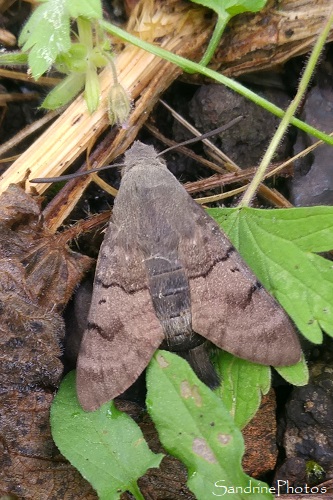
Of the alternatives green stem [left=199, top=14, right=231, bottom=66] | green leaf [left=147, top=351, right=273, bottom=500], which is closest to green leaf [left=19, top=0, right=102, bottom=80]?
green stem [left=199, top=14, right=231, bottom=66]

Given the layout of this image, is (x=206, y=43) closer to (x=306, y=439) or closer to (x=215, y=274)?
(x=215, y=274)

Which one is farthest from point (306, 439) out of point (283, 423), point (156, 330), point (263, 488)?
point (156, 330)

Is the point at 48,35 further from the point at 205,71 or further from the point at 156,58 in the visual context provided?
the point at 205,71

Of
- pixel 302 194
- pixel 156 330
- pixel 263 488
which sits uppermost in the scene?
pixel 302 194

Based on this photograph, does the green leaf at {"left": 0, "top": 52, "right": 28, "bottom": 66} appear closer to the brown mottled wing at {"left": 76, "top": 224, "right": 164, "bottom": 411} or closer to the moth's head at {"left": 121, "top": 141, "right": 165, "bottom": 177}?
the moth's head at {"left": 121, "top": 141, "right": 165, "bottom": 177}

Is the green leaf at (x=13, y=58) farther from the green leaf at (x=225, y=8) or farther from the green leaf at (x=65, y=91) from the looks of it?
the green leaf at (x=225, y=8)

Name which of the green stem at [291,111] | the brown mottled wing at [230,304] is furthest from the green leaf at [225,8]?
the brown mottled wing at [230,304]
